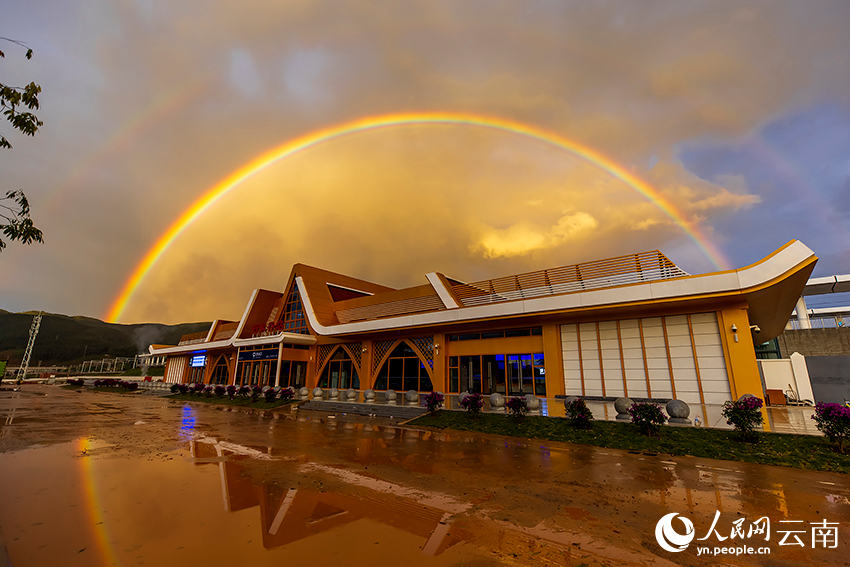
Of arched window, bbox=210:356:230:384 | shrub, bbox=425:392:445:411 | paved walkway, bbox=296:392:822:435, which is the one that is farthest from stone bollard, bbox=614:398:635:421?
arched window, bbox=210:356:230:384

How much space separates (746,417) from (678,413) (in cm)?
193

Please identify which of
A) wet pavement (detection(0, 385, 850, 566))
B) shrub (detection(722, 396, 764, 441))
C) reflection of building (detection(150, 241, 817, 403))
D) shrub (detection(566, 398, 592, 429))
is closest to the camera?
wet pavement (detection(0, 385, 850, 566))

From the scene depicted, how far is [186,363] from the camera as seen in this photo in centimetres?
4188

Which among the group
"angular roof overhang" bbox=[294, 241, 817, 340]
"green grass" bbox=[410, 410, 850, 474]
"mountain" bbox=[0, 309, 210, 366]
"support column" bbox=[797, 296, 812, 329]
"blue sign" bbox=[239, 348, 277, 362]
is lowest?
"green grass" bbox=[410, 410, 850, 474]

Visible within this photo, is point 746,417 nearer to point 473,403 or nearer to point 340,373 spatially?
point 473,403

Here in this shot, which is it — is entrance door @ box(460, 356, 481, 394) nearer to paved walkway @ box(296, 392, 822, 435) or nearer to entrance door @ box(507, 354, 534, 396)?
entrance door @ box(507, 354, 534, 396)

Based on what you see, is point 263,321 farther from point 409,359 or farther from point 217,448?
point 217,448

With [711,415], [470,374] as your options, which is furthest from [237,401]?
[711,415]

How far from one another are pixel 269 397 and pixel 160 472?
52.2 feet

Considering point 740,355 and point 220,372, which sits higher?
point 740,355

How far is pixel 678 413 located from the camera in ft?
37.0

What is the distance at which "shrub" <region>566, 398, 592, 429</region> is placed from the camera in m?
11.6

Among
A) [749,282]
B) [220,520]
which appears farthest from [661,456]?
[220,520]

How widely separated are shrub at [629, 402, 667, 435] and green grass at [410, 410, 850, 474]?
24 cm
